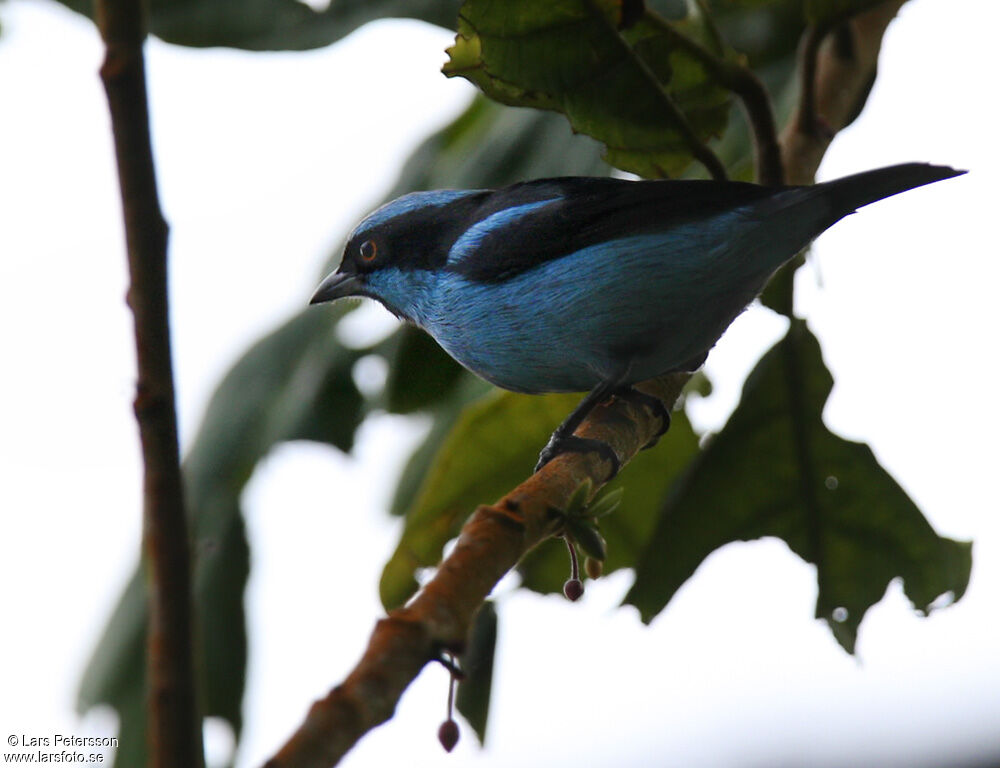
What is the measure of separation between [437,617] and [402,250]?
218 cm

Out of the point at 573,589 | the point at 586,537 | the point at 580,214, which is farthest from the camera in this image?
the point at 580,214

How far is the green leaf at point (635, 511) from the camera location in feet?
11.7

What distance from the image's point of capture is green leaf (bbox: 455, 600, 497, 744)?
125 inches

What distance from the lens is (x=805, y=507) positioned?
3.50m

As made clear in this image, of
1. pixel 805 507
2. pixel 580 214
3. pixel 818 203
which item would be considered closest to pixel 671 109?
pixel 580 214

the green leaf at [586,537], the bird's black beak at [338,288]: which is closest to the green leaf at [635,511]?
the bird's black beak at [338,288]

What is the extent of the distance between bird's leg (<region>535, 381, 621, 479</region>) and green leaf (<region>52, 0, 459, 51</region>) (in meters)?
1.55

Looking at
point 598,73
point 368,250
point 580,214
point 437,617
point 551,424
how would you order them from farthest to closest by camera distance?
point 368,250
point 551,424
point 580,214
point 598,73
point 437,617

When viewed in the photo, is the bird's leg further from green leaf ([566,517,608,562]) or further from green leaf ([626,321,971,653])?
green leaf ([626,321,971,653])

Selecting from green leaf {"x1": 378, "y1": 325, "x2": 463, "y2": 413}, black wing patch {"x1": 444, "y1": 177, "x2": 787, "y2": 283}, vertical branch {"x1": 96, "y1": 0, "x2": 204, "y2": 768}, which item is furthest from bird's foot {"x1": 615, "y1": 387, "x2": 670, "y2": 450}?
vertical branch {"x1": 96, "y1": 0, "x2": 204, "y2": 768}

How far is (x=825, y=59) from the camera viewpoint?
12.3 feet

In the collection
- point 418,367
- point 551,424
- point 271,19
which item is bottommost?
point 551,424

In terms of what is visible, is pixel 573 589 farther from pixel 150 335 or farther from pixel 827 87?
pixel 827 87

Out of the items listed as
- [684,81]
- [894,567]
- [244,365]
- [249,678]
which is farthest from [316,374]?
[894,567]
